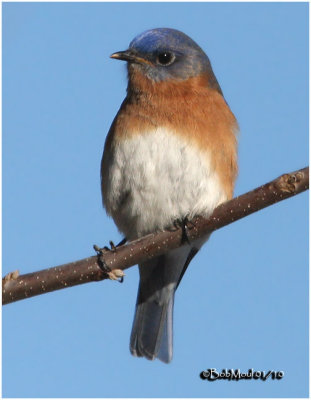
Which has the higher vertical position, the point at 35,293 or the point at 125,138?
the point at 125,138

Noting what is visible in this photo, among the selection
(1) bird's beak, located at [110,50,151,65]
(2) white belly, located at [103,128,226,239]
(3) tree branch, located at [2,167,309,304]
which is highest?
(1) bird's beak, located at [110,50,151,65]

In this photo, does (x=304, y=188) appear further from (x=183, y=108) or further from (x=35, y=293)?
(x=183, y=108)

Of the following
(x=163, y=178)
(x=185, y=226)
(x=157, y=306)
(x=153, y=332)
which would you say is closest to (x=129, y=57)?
(x=163, y=178)

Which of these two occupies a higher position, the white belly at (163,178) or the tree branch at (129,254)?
the white belly at (163,178)

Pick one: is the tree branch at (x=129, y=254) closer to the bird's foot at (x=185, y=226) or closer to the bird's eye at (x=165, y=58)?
the bird's foot at (x=185, y=226)

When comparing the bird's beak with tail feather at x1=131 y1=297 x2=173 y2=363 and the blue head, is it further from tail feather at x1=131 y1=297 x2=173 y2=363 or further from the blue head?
tail feather at x1=131 y1=297 x2=173 y2=363

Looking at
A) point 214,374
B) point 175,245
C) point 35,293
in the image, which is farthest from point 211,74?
point 35,293

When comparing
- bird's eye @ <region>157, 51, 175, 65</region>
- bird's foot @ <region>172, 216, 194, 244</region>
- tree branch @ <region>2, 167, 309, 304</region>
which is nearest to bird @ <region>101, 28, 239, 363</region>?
bird's eye @ <region>157, 51, 175, 65</region>

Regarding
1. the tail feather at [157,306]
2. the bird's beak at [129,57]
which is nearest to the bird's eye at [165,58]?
the bird's beak at [129,57]
